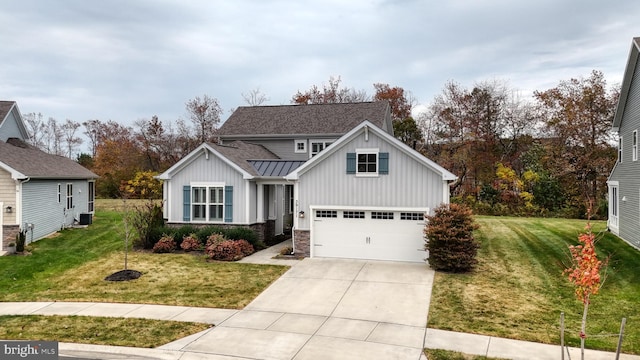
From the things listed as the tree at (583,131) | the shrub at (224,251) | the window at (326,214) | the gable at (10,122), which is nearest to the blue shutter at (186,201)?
the shrub at (224,251)

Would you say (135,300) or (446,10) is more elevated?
(446,10)

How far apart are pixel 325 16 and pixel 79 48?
1484cm

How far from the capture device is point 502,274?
50.1 feet

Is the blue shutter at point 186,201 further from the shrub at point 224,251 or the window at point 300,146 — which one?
the window at point 300,146

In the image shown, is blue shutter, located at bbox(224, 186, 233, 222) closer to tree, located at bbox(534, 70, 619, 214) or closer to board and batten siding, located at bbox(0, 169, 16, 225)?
board and batten siding, located at bbox(0, 169, 16, 225)

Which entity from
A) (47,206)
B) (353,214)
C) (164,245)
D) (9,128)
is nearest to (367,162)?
(353,214)

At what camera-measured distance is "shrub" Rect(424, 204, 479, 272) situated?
50.4 ft

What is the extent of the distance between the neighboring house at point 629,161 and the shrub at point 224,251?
1619 cm

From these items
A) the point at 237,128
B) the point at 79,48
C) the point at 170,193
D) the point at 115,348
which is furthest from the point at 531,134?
the point at 115,348

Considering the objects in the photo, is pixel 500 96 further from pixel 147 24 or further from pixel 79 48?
pixel 79 48

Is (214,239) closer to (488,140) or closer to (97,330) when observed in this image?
(97,330)

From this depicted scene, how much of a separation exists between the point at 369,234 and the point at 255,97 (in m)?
36.2

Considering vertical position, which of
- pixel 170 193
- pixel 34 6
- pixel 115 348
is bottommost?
pixel 115 348

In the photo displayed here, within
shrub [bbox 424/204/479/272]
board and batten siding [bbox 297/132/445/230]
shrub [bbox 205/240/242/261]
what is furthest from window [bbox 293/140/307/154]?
shrub [bbox 424/204/479/272]
